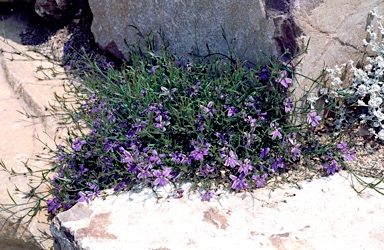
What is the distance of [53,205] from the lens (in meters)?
3.34

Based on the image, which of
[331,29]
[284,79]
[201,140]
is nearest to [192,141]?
[201,140]

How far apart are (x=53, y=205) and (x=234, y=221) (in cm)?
111

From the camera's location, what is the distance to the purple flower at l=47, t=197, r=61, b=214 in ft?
10.9

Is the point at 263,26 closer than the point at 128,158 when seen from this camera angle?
No

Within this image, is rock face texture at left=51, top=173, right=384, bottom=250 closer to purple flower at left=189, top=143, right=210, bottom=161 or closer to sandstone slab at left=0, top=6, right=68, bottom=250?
purple flower at left=189, top=143, right=210, bottom=161

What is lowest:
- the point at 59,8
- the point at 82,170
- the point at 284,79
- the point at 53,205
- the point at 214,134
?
the point at 53,205

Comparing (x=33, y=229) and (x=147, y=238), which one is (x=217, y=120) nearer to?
(x=147, y=238)

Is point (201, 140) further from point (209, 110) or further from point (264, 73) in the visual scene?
point (264, 73)

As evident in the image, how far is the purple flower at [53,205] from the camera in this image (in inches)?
131

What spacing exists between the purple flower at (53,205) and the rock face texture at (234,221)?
26 cm

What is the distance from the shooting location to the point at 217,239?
9.16 feet

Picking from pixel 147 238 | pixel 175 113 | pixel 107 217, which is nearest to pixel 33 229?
pixel 107 217

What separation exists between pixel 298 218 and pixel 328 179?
0.40 metres

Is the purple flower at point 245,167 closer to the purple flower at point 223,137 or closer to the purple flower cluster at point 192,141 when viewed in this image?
the purple flower cluster at point 192,141
